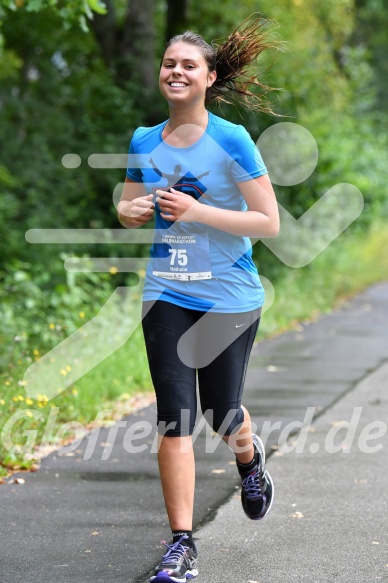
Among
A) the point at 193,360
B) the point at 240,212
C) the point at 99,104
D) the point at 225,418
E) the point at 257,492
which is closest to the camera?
the point at 240,212

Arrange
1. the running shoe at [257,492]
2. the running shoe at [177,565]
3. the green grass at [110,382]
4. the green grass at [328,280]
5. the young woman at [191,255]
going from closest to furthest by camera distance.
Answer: the running shoe at [177,565] → the young woman at [191,255] → the running shoe at [257,492] → the green grass at [110,382] → the green grass at [328,280]

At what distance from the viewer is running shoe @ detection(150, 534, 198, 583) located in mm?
4305

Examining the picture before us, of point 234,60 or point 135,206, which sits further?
point 234,60

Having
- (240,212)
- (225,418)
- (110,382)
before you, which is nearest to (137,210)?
(240,212)

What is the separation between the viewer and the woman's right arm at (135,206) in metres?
4.47

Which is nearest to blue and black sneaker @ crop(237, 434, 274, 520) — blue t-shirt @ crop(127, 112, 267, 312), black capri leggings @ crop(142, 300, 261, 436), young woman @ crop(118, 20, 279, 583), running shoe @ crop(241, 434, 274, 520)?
running shoe @ crop(241, 434, 274, 520)

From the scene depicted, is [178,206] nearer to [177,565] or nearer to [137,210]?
[137,210]

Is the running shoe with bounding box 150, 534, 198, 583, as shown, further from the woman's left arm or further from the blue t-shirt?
the woman's left arm

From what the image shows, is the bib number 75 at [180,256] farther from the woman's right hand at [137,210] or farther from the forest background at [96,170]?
the forest background at [96,170]

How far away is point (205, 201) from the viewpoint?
453cm

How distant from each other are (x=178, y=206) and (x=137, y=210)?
233mm

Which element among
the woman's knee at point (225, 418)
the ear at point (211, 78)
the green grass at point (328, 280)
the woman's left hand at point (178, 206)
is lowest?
the green grass at point (328, 280)

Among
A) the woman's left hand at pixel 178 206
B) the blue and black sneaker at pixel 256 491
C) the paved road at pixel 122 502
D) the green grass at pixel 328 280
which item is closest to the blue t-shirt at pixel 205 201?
the woman's left hand at pixel 178 206

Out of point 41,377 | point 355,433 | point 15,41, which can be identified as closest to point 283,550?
point 355,433
